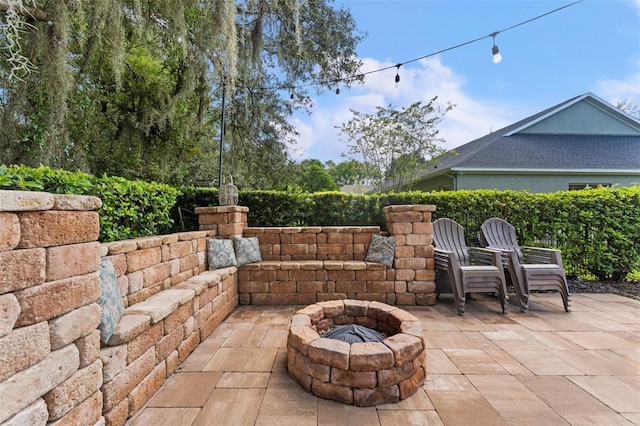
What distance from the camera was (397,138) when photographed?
827 cm

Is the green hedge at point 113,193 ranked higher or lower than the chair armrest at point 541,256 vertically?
higher

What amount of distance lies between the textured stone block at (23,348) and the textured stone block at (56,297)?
3 cm

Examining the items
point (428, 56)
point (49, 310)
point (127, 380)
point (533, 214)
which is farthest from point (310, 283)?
point (428, 56)

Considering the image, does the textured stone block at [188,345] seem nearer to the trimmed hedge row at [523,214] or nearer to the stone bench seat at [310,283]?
the stone bench seat at [310,283]

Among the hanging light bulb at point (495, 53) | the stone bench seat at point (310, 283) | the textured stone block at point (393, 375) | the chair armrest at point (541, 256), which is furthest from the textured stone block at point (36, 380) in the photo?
the hanging light bulb at point (495, 53)

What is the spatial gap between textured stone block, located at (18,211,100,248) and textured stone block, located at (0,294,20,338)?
181 mm

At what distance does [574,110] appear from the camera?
824 centimetres

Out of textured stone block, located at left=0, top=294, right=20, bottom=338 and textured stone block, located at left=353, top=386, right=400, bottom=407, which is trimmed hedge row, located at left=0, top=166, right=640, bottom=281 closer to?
textured stone block, located at left=353, top=386, right=400, bottom=407

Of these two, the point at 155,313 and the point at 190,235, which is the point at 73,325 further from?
the point at 190,235

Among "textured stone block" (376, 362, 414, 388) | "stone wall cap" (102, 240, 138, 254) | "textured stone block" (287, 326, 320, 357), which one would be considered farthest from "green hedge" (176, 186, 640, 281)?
"textured stone block" (376, 362, 414, 388)

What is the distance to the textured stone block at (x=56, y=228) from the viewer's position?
981 millimetres

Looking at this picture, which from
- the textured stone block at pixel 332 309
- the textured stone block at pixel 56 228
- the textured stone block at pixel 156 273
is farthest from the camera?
the textured stone block at pixel 332 309

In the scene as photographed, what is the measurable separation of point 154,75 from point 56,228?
507 centimetres

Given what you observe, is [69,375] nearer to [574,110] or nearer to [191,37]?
[191,37]
